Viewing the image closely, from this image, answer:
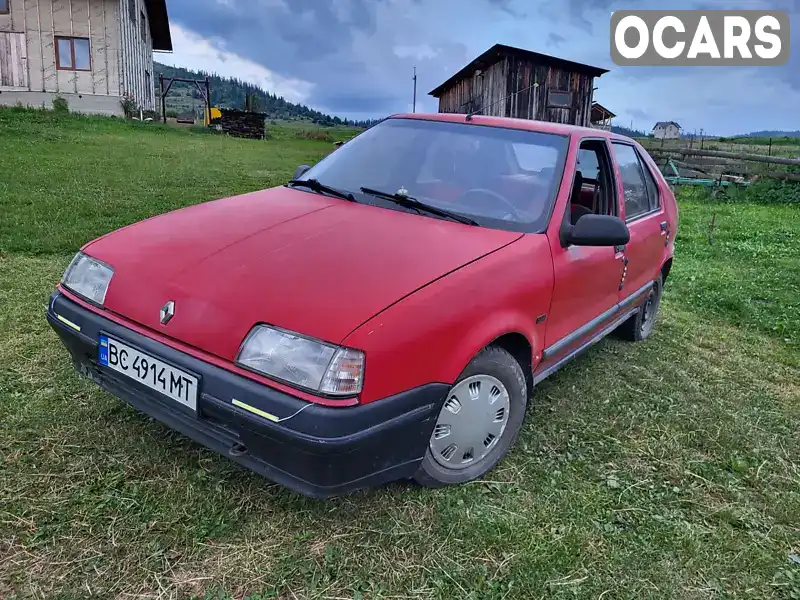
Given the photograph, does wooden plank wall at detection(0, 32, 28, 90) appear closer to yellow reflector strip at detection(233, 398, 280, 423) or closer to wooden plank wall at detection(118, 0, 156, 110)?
wooden plank wall at detection(118, 0, 156, 110)

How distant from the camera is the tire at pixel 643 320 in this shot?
4.54 meters

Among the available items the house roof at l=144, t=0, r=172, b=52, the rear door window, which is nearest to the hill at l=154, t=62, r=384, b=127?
the house roof at l=144, t=0, r=172, b=52

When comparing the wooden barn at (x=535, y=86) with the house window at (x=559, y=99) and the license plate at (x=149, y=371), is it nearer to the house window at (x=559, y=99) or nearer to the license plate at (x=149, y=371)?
the house window at (x=559, y=99)

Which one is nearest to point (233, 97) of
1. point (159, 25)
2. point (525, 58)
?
point (159, 25)

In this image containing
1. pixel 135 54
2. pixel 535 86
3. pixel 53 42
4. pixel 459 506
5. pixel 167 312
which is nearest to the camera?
pixel 167 312

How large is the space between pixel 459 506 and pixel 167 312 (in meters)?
1.42

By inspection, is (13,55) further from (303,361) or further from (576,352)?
(303,361)

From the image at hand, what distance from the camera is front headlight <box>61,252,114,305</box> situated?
248 centimetres

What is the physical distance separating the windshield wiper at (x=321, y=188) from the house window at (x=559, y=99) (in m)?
18.3

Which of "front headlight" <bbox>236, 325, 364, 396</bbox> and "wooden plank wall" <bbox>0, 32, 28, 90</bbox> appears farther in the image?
"wooden plank wall" <bbox>0, 32, 28, 90</bbox>

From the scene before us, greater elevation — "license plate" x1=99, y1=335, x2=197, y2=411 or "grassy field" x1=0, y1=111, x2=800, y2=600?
"license plate" x1=99, y1=335, x2=197, y2=411

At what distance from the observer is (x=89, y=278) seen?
2.55 meters

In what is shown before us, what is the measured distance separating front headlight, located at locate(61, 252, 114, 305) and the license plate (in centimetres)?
23

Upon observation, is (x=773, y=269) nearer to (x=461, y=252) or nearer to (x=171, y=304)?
(x=461, y=252)
